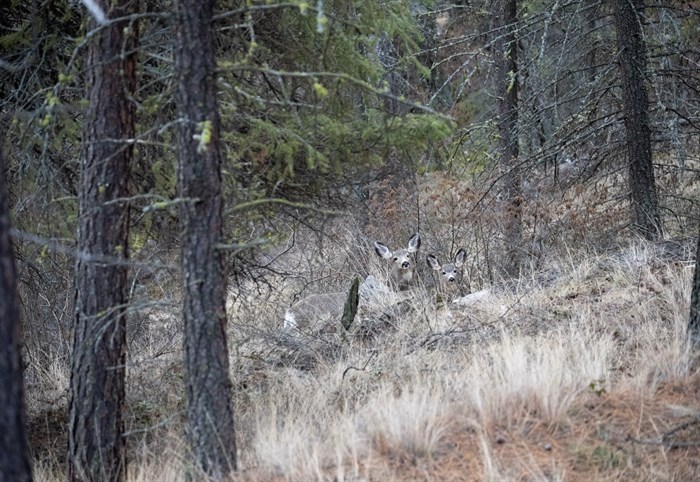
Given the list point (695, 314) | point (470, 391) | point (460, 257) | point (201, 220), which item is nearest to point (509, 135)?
point (460, 257)

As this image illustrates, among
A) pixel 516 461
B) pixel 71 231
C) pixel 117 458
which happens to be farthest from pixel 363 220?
pixel 516 461

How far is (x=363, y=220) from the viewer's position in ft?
51.1

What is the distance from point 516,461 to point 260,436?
1984 mm

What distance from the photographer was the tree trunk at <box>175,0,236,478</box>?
224 inches

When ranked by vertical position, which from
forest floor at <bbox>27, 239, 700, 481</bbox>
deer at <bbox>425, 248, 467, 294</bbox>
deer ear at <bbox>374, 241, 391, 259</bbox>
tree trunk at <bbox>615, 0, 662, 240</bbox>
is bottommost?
forest floor at <bbox>27, 239, 700, 481</bbox>

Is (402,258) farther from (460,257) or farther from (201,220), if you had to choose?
(201,220)

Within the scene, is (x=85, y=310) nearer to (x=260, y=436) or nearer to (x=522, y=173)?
(x=260, y=436)

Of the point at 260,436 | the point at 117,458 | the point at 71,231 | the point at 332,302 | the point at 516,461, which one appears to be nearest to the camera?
the point at 516,461

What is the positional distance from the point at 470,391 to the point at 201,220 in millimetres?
2463

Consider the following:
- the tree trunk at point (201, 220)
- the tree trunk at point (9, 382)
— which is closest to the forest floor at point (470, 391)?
the tree trunk at point (201, 220)

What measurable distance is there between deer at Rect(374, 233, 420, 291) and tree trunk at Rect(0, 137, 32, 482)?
7.72 meters

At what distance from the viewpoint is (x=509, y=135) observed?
14.8 metres

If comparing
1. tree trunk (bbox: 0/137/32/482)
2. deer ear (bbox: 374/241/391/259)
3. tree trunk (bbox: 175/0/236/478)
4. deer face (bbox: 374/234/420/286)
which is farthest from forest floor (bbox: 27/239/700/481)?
tree trunk (bbox: 0/137/32/482)

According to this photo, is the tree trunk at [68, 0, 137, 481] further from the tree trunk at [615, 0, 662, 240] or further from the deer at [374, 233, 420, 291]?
the tree trunk at [615, 0, 662, 240]
